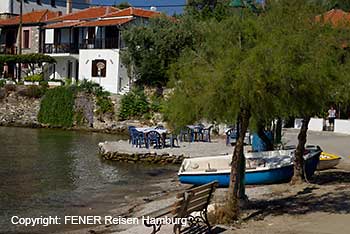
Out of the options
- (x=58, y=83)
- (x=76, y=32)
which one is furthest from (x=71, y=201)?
(x=76, y=32)

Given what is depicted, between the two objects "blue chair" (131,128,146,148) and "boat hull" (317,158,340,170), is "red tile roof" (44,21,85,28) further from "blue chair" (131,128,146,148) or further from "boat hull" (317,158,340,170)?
"boat hull" (317,158,340,170)

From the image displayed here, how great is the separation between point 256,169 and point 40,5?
202 ft

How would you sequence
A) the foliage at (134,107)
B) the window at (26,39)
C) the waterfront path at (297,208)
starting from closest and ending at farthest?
the waterfront path at (297,208) < the foliage at (134,107) < the window at (26,39)

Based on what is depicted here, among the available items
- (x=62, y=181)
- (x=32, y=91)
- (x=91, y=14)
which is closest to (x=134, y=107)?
(x=32, y=91)

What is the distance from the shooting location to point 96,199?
57.8ft

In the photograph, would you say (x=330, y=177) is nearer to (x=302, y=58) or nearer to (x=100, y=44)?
(x=302, y=58)

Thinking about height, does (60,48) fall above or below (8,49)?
below

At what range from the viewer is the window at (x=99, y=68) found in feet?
171

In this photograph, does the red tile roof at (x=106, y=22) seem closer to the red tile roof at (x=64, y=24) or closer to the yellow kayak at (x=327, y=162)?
the red tile roof at (x=64, y=24)

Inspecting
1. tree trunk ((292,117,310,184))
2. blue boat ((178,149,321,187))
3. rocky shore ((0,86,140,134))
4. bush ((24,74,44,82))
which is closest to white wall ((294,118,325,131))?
rocky shore ((0,86,140,134))

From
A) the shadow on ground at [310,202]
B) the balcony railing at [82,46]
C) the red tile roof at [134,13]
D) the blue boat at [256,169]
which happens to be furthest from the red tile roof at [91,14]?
the shadow on ground at [310,202]

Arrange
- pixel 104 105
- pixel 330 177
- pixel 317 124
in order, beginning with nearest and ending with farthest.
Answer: pixel 330 177 < pixel 317 124 < pixel 104 105

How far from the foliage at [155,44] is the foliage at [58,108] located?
5891 millimetres

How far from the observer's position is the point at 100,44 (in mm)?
53438
